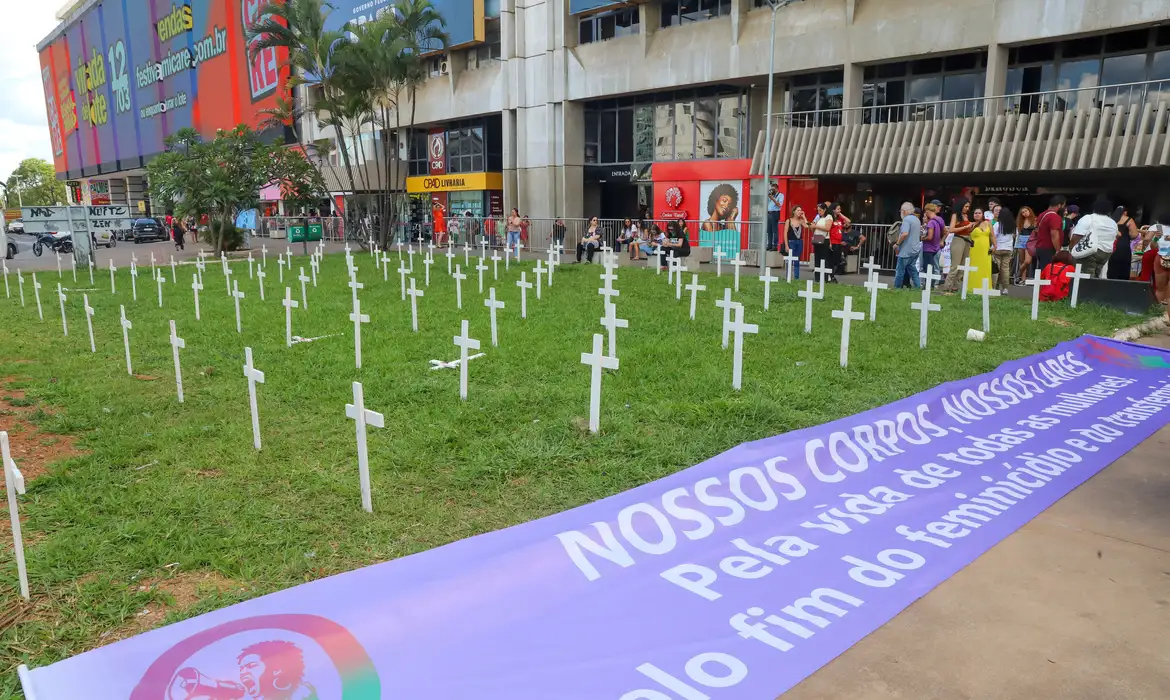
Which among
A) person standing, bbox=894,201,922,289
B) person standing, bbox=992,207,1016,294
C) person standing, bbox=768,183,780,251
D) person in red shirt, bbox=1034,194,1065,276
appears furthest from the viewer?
person standing, bbox=768,183,780,251

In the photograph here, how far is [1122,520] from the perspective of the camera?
15.5ft

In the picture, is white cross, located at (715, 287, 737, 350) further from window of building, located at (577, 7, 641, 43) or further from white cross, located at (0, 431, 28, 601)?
window of building, located at (577, 7, 641, 43)

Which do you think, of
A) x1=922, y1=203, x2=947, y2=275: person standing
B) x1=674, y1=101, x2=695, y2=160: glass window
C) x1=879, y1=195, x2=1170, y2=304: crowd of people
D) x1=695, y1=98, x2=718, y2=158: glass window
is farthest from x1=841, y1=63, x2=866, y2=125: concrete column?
x1=922, y1=203, x2=947, y2=275: person standing

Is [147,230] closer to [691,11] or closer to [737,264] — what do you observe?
[691,11]

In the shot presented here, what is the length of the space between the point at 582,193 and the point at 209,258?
14227mm

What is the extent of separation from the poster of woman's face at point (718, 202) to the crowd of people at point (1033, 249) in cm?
960

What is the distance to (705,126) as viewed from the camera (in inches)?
1097

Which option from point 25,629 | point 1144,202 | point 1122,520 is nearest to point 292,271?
point 25,629

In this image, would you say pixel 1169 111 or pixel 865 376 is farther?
pixel 1169 111

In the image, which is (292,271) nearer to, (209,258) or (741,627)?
(209,258)

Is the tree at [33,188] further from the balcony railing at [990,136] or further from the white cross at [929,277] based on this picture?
the white cross at [929,277]

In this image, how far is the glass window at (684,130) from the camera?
2827 centimetres

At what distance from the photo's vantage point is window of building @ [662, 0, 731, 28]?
26531mm

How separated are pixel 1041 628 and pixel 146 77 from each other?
71.7 meters
